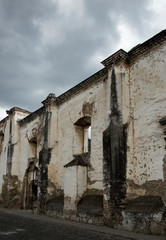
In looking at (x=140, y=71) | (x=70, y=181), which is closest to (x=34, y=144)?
Result: (x=70, y=181)

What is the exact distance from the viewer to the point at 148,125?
7.68 meters

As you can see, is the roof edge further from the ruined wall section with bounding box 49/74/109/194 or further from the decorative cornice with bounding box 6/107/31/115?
the decorative cornice with bounding box 6/107/31/115

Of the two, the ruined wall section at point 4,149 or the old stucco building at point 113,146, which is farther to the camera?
the ruined wall section at point 4,149

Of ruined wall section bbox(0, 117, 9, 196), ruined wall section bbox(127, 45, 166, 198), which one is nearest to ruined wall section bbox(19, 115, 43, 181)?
ruined wall section bbox(0, 117, 9, 196)

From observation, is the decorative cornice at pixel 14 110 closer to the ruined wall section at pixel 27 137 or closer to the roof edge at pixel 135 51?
the ruined wall section at pixel 27 137

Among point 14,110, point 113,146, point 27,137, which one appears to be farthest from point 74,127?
point 14,110

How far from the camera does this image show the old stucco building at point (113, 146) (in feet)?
23.5

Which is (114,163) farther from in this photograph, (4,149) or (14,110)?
(4,149)

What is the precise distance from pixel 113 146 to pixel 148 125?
1279mm

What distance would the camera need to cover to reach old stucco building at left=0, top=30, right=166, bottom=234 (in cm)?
716

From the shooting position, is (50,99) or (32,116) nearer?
(50,99)

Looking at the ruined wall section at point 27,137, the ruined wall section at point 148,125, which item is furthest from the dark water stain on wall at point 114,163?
the ruined wall section at point 27,137

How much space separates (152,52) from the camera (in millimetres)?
7988

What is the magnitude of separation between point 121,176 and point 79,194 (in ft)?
7.79
